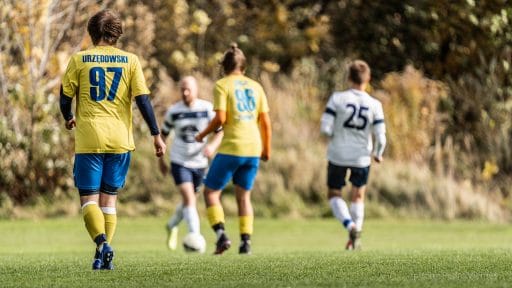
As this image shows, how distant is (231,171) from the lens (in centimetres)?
1239

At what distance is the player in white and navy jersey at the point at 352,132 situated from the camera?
43.7ft

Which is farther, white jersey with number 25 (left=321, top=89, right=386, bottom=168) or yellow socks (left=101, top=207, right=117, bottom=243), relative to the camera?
white jersey with number 25 (left=321, top=89, right=386, bottom=168)

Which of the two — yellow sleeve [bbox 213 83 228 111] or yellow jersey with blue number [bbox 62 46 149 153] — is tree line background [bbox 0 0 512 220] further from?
yellow jersey with blue number [bbox 62 46 149 153]

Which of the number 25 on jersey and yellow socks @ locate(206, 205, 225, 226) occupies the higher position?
the number 25 on jersey

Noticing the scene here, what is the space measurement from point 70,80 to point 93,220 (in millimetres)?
1000

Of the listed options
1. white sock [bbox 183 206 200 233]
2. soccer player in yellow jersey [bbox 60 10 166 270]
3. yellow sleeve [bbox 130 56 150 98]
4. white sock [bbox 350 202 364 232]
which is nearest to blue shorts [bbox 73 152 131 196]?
soccer player in yellow jersey [bbox 60 10 166 270]

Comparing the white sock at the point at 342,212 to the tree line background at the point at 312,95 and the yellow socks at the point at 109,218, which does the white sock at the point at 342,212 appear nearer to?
the yellow socks at the point at 109,218

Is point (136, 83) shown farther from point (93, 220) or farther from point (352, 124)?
point (352, 124)

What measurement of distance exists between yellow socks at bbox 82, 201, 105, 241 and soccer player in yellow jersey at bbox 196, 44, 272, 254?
9.80 ft

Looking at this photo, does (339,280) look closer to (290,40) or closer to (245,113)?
(245,113)

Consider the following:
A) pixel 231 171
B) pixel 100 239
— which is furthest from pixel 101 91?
pixel 231 171

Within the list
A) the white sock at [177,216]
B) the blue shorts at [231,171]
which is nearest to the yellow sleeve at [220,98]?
the blue shorts at [231,171]

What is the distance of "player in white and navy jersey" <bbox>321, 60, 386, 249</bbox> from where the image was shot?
13.3m

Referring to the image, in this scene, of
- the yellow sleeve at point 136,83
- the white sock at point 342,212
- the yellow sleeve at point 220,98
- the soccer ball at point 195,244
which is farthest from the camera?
the white sock at point 342,212
